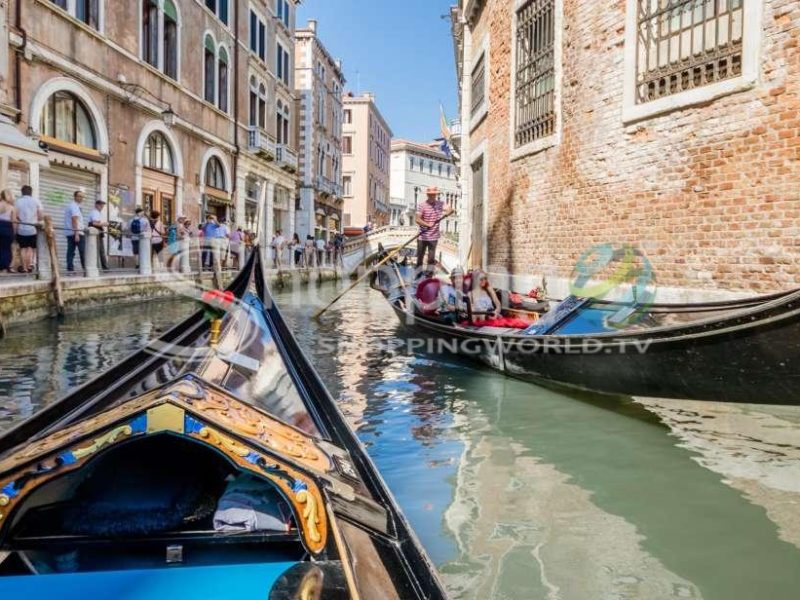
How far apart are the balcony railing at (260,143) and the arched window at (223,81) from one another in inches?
51.2

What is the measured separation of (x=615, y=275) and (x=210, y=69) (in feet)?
39.2

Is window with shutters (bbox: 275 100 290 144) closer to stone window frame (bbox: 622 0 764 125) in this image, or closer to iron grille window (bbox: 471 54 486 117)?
iron grille window (bbox: 471 54 486 117)

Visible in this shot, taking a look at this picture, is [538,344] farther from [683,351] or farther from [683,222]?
[683,222]

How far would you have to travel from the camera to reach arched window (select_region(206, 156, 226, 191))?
48.4ft

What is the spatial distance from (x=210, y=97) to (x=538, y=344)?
1259 cm

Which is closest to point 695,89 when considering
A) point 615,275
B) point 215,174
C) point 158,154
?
point 615,275

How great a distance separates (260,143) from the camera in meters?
17.1

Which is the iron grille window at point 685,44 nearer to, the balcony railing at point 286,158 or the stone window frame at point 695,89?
the stone window frame at point 695,89

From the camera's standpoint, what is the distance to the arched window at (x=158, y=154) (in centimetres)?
1190

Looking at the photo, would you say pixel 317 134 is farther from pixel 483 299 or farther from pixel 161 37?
pixel 483 299

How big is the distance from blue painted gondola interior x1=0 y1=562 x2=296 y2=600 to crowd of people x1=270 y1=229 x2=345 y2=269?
46.7 ft

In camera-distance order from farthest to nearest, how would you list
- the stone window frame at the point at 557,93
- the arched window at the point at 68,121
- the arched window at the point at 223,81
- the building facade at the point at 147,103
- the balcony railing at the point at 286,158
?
the balcony railing at the point at 286,158
the arched window at the point at 223,81
the arched window at the point at 68,121
the building facade at the point at 147,103
the stone window frame at the point at 557,93

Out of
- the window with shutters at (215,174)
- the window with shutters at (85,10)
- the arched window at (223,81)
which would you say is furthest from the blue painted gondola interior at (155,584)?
the arched window at (223,81)

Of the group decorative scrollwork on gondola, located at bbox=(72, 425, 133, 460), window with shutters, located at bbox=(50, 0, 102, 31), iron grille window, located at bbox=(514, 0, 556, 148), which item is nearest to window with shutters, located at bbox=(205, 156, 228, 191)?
window with shutters, located at bbox=(50, 0, 102, 31)
